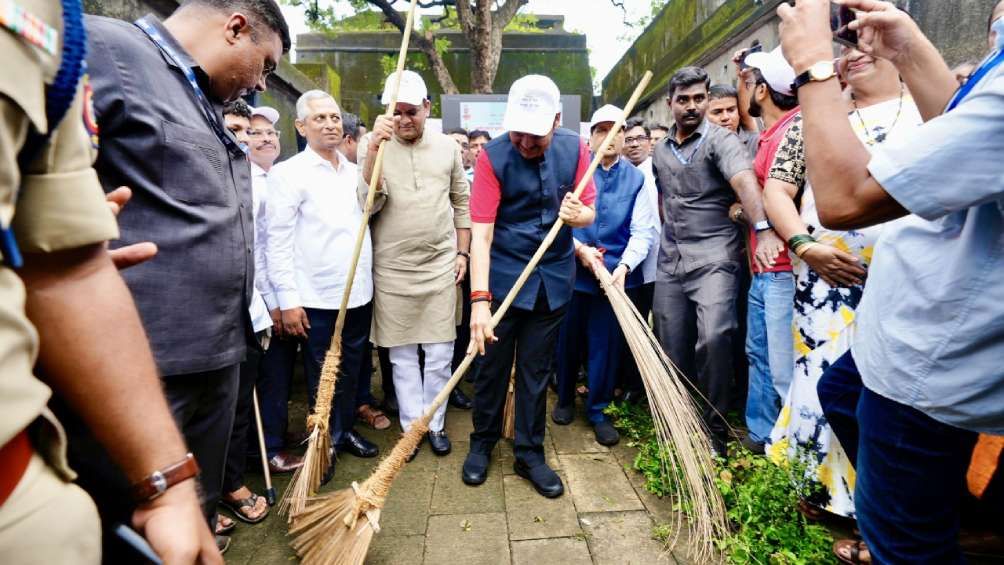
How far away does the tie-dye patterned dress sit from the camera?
219 centimetres

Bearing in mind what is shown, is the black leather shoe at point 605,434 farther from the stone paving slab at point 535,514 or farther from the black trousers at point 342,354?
the black trousers at point 342,354

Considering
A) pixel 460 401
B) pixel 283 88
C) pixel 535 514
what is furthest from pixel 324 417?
pixel 283 88

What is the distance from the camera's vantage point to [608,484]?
2.93 m

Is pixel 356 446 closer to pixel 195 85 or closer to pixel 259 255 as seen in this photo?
pixel 259 255

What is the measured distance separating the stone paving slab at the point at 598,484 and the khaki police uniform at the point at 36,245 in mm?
2444

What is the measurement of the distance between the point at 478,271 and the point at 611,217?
1.39 metres

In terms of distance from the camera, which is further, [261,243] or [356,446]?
[356,446]

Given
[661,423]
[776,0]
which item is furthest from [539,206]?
[776,0]

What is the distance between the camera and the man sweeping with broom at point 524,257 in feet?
8.66

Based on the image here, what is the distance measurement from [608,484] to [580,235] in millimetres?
1679

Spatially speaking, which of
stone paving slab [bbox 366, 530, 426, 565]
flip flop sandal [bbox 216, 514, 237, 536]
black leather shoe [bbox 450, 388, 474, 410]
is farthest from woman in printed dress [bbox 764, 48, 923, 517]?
flip flop sandal [bbox 216, 514, 237, 536]

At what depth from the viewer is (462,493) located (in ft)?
9.42

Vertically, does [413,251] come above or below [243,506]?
above

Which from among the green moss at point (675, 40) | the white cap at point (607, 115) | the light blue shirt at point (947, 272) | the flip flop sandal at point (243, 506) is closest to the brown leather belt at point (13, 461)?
the light blue shirt at point (947, 272)
